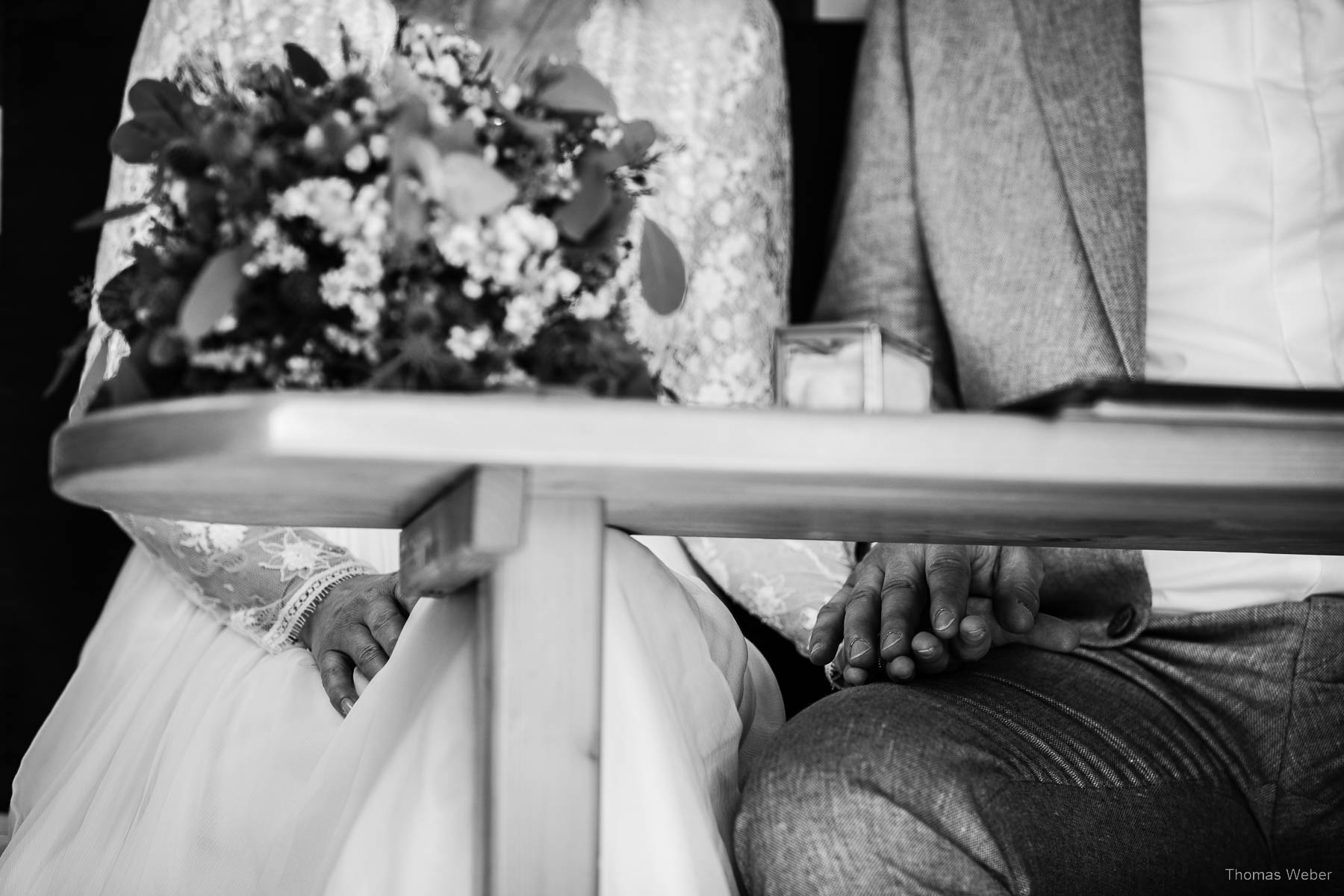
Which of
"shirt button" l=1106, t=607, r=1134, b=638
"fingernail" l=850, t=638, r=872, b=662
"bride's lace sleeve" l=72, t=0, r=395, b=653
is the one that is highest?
"bride's lace sleeve" l=72, t=0, r=395, b=653

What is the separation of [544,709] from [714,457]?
0.16 meters

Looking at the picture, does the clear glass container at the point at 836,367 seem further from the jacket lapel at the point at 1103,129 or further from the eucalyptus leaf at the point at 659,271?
the jacket lapel at the point at 1103,129

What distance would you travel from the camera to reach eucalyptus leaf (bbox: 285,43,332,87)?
0.67 metres

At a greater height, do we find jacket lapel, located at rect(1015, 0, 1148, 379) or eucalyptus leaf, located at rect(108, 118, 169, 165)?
jacket lapel, located at rect(1015, 0, 1148, 379)

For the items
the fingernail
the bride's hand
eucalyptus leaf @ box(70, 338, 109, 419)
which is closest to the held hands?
the fingernail

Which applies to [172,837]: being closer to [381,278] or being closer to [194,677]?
[194,677]

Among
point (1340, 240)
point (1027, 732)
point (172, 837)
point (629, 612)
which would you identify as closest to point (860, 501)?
point (629, 612)

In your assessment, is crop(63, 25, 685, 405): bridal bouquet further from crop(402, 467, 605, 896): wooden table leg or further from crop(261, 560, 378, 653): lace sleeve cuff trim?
crop(261, 560, 378, 653): lace sleeve cuff trim

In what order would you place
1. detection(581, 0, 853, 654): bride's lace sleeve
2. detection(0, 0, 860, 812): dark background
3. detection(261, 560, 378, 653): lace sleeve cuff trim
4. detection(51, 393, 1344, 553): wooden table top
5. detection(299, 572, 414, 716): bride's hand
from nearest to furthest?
detection(51, 393, 1344, 553): wooden table top, detection(299, 572, 414, 716): bride's hand, detection(261, 560, 378, 653): lace sleeve cuff trim, detection(581, 0, 853, 654): bride's lace sleeve, detection(0, 0, 860, 812): dark background

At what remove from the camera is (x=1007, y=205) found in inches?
59.0

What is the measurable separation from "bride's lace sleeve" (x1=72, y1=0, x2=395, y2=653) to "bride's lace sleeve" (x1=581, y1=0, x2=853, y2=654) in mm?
333

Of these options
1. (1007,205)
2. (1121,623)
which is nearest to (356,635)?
(1121,623)

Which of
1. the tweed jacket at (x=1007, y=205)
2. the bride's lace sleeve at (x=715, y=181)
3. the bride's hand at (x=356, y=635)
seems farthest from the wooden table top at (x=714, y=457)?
the bride's lace sleeve at (x=715, y=181)

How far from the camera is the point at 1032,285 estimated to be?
1.45 m
